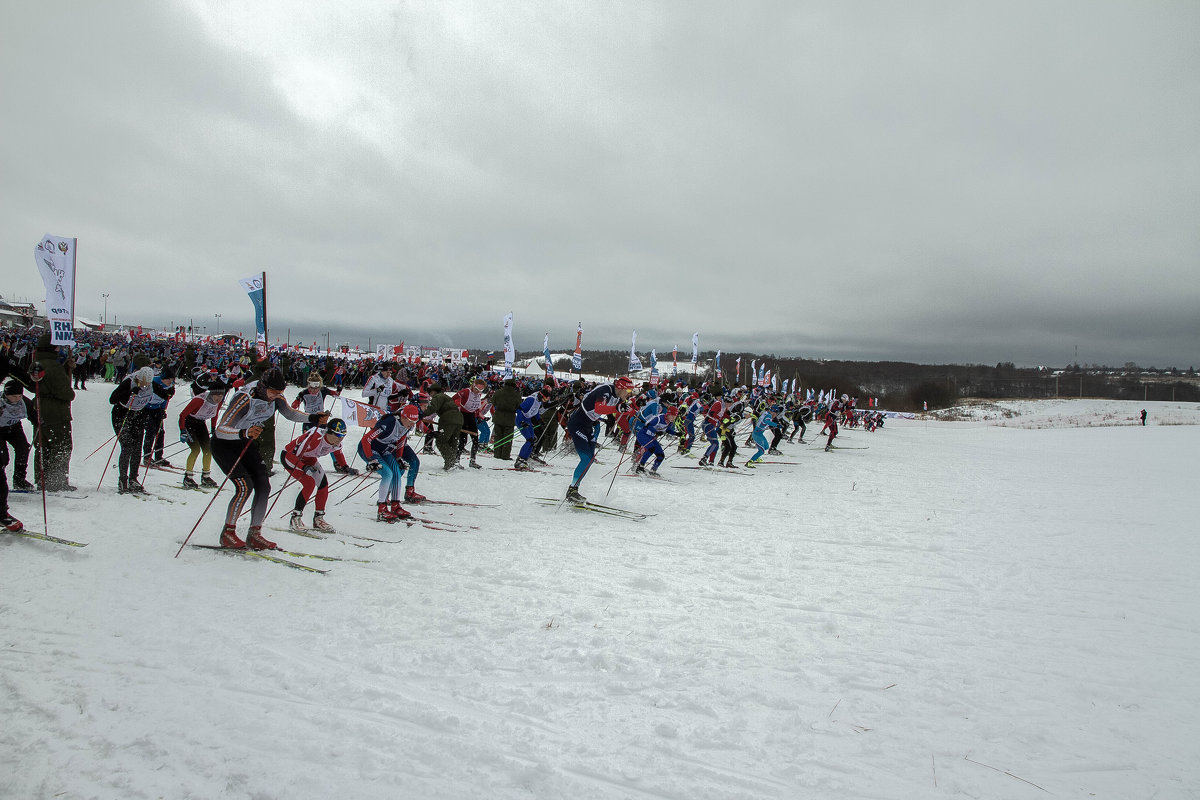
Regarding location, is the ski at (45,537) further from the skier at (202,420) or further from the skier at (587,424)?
the skier at (587,424)

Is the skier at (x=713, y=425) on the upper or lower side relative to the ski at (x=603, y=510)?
upper

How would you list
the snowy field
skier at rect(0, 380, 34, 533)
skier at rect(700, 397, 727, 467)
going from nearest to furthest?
the snowy field
skier at rect(0, 380, 34, 533)
skier at rect(700, 397, 727, 467)

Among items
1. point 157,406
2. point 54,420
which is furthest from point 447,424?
point 54,420

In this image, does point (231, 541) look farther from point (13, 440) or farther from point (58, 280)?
point (58, 280)

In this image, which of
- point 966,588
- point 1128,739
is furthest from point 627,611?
point 966,588

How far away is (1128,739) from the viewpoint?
3.37 meters

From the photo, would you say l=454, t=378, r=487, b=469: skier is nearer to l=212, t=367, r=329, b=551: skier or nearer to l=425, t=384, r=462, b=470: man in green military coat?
l=425, t=384, r=462, b=470: man in green military coat

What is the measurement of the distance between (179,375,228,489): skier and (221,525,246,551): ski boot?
1579 millimetres

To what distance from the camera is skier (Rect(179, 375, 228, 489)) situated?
762cm

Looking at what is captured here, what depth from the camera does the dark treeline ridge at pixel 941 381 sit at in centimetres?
9701

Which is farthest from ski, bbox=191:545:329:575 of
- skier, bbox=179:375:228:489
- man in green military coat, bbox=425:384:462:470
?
man in green military coat, bbox=425:384:462:470

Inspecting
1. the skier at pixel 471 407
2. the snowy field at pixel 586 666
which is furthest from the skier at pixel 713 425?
the snowy field at pixel 586 666

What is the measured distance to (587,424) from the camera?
31.0ft

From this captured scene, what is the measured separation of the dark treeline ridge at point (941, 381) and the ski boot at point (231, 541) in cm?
6769
